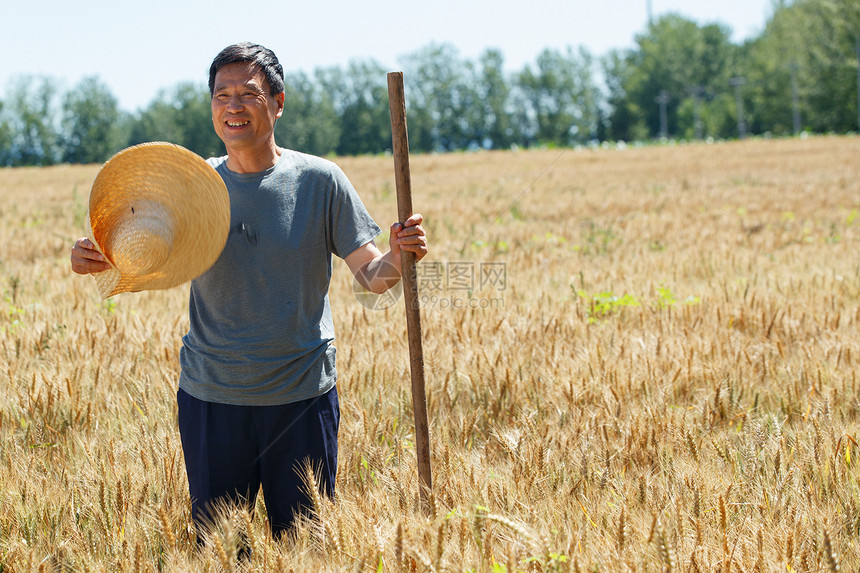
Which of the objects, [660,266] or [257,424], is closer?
[257,424]

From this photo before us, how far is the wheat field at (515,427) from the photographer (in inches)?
82.5

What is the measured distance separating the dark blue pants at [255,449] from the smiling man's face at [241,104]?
2.89 feet

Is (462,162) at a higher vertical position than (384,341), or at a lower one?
higher

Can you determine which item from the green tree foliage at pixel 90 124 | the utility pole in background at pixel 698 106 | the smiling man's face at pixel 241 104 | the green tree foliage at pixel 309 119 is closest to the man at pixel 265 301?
the smiling man's face at pixel 241 104

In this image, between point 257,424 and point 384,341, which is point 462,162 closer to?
point 384,341

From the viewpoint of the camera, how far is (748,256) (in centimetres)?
755

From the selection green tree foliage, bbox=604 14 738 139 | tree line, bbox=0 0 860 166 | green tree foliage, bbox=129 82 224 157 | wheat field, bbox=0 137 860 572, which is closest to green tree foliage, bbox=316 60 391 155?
tree line, bbox=0 0 860 166

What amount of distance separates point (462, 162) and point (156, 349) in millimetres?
24644

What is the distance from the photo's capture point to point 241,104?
230 cm

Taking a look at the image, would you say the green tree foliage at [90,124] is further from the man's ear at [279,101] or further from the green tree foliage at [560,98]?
the man's ear at [279,101]

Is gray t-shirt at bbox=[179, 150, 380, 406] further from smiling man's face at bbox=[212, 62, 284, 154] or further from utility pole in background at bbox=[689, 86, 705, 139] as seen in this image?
utility pole in background at bbox=[689, 86, 705, 139]

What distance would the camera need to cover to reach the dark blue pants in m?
2.41

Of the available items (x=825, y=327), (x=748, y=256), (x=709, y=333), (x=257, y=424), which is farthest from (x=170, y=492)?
(x=748, y=256)

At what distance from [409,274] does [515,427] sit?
126 centimetres
